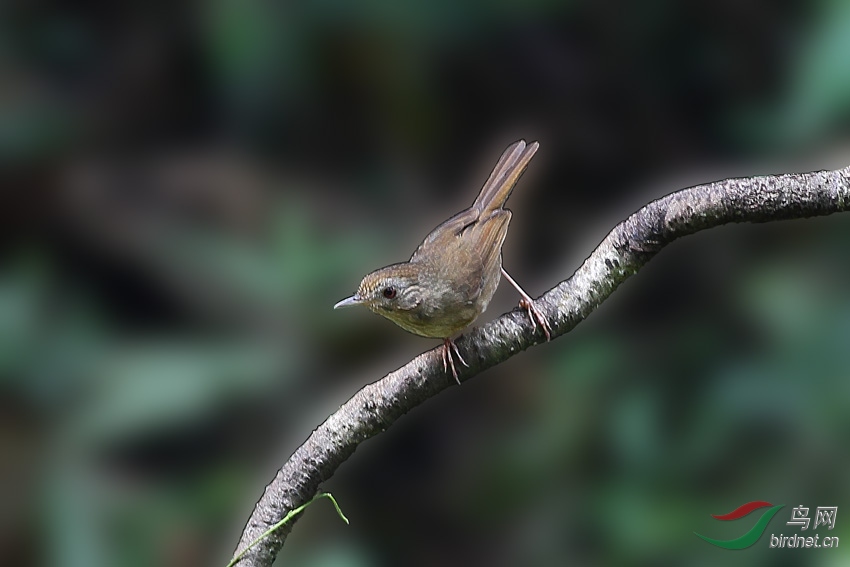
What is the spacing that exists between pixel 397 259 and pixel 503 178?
1.52 ft

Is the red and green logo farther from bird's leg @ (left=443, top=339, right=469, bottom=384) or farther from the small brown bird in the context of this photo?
bird's leg @ (left=443, top=339, right=469, bottom=384)

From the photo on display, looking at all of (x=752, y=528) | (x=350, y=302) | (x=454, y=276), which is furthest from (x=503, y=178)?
(x=752, y=528)

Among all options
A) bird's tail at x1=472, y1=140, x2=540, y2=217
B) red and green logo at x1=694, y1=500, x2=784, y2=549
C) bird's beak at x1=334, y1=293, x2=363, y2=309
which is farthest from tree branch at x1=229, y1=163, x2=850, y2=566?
red and green logo at x1=694, y1=500, x2=784, y2=549

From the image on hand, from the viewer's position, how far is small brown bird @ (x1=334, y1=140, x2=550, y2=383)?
46.1 inches

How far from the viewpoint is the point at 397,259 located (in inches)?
A: 70.6

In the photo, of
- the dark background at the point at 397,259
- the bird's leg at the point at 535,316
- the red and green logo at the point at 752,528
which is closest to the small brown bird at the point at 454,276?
the bird's leg at the point at 535,316

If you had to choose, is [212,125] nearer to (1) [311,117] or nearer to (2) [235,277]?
(1) [311,117]

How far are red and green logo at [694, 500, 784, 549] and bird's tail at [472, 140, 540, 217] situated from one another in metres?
0.82

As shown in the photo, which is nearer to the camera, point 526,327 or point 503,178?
point 526,327

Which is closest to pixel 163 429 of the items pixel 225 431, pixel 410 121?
pixel 225 431

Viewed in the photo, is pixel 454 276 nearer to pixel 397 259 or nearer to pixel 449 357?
pixel 449 357

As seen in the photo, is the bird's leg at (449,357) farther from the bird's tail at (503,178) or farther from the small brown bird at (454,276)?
the bird's tail at (503,178)

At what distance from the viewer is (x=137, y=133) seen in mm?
1816

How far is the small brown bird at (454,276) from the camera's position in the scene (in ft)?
3.84
